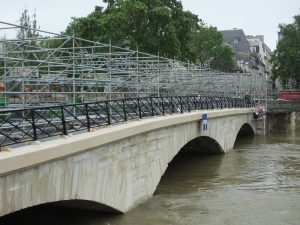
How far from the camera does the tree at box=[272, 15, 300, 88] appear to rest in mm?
62469

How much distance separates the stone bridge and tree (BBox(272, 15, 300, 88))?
4450 centimetres

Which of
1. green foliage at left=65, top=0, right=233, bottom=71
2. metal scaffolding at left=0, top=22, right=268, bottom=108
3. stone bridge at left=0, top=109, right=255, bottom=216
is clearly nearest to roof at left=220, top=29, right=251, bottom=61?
Answer: metal scaffolding at left=0, top=22, right=268, bottom=108

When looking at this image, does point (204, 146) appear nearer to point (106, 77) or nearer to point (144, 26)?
point (106, 77)

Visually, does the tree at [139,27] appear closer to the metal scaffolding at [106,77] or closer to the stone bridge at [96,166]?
the metal scaffolding at [106,77]

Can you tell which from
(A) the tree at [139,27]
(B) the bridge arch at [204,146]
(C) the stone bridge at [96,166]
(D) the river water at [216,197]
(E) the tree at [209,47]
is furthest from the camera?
(E) the tree at [209,47]

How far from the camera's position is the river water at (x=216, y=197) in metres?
13.6

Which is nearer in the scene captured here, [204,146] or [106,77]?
[106,77]

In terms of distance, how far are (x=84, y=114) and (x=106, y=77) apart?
12481mm

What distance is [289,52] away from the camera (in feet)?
204

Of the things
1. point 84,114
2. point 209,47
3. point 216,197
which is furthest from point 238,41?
point 84,114

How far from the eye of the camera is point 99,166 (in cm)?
1228

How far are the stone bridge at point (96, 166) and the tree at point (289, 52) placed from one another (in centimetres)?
4450

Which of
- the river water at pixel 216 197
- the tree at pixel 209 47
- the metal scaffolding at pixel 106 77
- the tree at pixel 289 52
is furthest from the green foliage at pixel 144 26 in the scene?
the tree at pixel 209 47

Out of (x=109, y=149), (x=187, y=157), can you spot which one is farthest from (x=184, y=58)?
(x=109, y=149)
